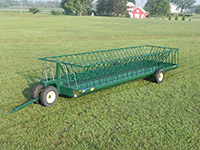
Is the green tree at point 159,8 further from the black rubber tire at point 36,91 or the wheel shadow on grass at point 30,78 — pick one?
the black rubber tire at point 36,91

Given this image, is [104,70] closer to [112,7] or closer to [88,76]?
[88,76]

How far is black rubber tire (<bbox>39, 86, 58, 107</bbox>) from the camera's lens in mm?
6262

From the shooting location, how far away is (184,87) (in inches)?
342

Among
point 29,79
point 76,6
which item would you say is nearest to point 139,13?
point 76,6

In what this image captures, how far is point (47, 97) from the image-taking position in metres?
6.37

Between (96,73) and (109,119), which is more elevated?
(96,73)

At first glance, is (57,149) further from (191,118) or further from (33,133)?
(191,118)

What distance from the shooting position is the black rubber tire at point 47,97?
6262 mm

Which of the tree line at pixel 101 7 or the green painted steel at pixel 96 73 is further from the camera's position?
the tree line at pixel 101 7

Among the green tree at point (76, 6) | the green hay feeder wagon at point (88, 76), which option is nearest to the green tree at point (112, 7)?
the green tree at point (76, 6)

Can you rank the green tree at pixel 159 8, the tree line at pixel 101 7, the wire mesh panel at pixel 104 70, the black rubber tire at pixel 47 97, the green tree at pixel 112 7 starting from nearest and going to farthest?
the black rubber tire at pixel 47 97 < the wire mesh panel at pixel 104 70 < the tree line at pixel 101 7 < the green tree at pixel 112 7 < the green tree at pixel 159 8

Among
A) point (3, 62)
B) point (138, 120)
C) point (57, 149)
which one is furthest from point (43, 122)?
point (3, 62)

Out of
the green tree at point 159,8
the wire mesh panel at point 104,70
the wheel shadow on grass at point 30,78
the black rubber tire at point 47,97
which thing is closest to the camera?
the black rubber tire at point 47,97

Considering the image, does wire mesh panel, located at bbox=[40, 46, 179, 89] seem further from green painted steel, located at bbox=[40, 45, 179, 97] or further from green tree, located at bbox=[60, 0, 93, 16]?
green tree, located at bbox=[60, 0, 93, 16]
